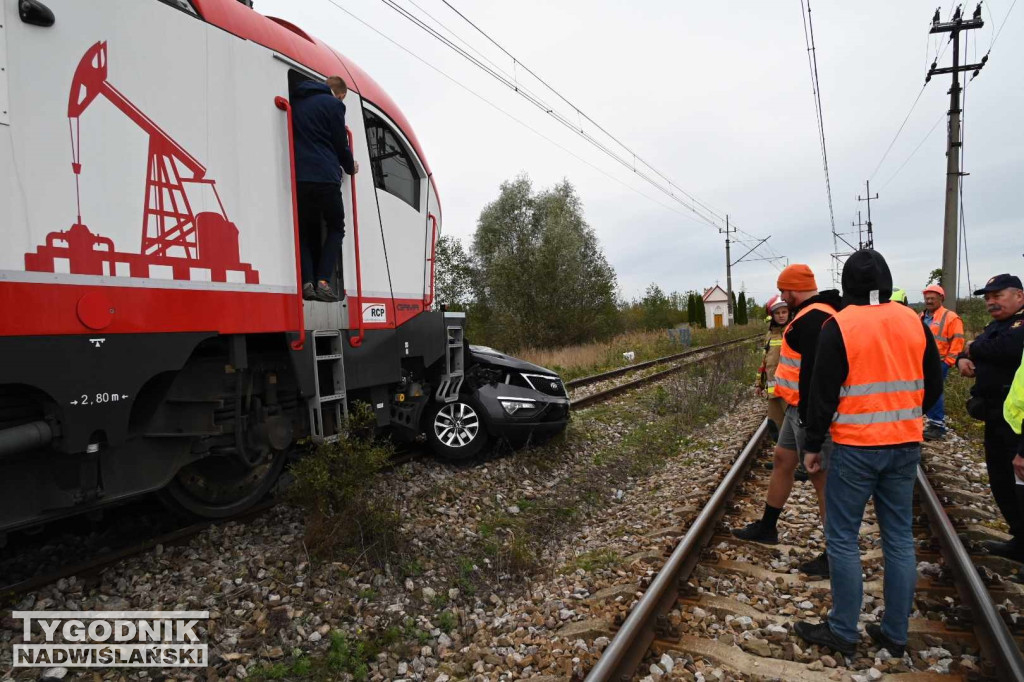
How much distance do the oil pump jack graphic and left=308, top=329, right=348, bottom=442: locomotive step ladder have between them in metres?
0.86

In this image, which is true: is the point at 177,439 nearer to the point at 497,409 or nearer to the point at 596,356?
the point at 497,409

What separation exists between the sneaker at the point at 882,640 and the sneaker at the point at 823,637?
0.17 meters

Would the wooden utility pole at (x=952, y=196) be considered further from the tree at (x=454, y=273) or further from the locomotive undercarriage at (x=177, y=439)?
the tree at (x=454, y=273)

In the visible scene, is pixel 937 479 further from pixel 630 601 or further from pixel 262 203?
pixel 262 203

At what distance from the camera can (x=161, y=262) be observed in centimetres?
344

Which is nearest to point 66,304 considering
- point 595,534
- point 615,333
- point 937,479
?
point 595,534

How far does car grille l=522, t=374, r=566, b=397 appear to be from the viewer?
724 centimetres

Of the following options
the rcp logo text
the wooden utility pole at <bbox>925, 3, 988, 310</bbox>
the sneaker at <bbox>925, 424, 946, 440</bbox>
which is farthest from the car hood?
the wooden utility pole at <bbox>925, 3, 988, 310</bbox>

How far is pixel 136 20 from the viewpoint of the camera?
3.36 metres

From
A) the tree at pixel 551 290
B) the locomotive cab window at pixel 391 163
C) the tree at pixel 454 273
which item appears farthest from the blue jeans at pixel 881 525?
the tree at pixel 454 273

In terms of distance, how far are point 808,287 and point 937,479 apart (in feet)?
10.3

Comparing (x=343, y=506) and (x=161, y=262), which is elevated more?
(x=161, y=262)

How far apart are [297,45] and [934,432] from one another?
8.84m

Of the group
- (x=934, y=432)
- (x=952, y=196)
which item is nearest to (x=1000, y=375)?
(x=934, y=432)
